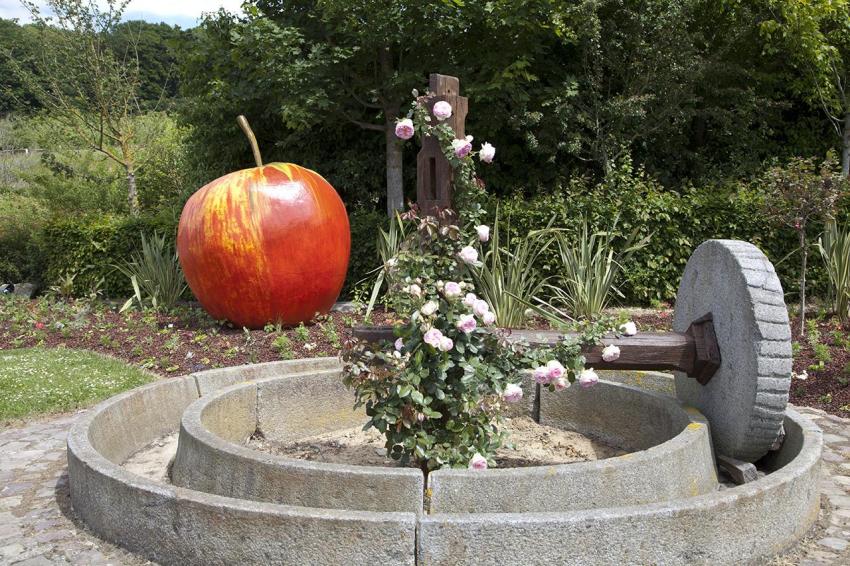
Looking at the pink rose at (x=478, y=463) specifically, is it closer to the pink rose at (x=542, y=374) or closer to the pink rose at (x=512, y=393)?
the pink rose at (x=512, y=393)

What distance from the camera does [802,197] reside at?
7738 millimetres

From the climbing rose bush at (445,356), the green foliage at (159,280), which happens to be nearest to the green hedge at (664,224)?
the green foliage at (159,280)

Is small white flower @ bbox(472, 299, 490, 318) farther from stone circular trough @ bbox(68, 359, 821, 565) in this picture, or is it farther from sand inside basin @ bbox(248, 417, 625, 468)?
sand inside basin @ bbox(248, 417, 625, 468)

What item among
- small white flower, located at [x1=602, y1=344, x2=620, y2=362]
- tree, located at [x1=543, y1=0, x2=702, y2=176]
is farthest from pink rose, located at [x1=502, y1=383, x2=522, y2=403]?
tree, located at [x1=543, y1=0, x2=702, y2=176]

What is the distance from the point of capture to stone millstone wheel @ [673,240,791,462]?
11.2 ft

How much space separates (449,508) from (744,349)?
1583 mm

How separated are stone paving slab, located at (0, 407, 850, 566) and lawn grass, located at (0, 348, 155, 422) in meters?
0.56

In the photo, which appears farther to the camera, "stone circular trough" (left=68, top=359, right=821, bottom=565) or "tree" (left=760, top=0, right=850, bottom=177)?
"tree" (left=760, top=0, right=850, bottom=177)

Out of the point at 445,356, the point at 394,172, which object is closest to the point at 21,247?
the point at 394,172

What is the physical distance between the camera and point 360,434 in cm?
471

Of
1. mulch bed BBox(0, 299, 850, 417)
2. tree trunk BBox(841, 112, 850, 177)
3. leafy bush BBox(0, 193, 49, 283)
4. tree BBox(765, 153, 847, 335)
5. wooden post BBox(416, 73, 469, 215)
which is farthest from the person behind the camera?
leafy bush BBox(0, 193, 49, 283)

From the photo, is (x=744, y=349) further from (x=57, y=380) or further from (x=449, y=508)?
(x=57, y=380)

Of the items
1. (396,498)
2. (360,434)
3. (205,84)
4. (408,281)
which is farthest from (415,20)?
(396,498)

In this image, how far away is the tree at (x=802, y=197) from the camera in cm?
762
